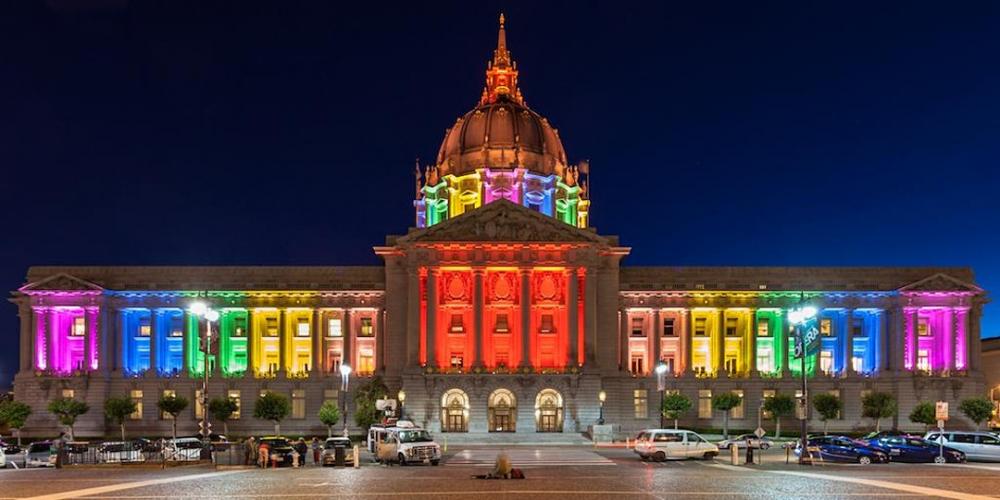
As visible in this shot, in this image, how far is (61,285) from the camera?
352 feet

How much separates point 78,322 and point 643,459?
73.4 m

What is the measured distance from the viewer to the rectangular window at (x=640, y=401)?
348 feet

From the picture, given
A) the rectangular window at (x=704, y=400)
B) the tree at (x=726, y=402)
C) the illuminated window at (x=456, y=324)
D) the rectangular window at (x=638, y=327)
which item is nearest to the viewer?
the tree at (x=726, y=402)

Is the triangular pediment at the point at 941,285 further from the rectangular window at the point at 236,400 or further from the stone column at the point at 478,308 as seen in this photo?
the rectangular window at the point at 236,400

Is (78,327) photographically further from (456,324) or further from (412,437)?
(412,437)

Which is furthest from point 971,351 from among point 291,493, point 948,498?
point 291,493

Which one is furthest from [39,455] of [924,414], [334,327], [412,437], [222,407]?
[924,414]

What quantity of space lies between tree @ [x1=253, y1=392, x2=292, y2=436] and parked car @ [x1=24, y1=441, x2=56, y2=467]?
2605 cm

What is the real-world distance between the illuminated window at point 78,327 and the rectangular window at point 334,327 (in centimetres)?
2535

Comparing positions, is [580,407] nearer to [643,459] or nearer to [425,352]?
[425,352]

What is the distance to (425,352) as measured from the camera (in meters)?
102

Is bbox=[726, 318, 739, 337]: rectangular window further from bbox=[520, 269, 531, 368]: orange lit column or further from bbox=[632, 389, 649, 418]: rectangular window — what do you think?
bbox=[520, 269, 531, 368]: orange lit column

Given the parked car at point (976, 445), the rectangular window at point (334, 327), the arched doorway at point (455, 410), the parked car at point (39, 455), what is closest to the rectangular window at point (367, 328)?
the rectangular window at point (334, 327)

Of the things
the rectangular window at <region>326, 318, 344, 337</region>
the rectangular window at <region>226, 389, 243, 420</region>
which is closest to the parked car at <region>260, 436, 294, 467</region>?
the rectangular window at <region>226, 389, 243, 420</region>
